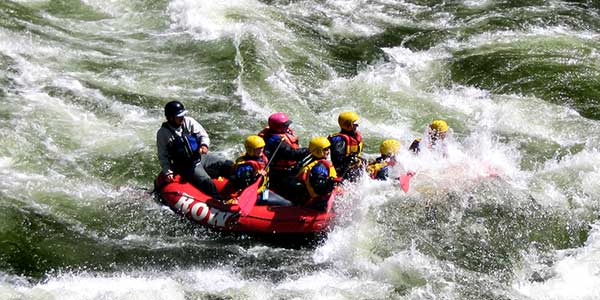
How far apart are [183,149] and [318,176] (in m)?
1.72

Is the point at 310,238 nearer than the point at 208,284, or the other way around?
the point at 208,284

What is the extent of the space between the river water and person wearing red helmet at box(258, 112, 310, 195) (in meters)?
0.86

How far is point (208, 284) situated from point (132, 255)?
1023 mm

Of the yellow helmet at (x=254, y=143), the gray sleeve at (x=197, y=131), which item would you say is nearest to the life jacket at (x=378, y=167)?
the yellow helmet at (x=254, y=143)

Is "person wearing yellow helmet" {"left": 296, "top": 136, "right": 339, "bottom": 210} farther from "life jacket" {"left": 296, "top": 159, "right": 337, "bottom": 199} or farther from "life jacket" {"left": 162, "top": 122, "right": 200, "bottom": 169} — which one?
"life jacket" {"left": 162, "top": 122, "right": 200, "bottom": 169}

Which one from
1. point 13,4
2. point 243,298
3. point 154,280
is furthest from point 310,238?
point 13,4

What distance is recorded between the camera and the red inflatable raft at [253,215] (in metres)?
7.63

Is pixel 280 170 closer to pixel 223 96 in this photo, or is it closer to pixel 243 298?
pixel 243 298

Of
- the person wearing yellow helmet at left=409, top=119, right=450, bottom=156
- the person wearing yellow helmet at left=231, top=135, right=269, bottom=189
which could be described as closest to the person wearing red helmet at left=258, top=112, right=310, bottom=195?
the person wearing yellow helmet at left=231, top=135, right=269, bottom=189

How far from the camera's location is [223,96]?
1125 cm

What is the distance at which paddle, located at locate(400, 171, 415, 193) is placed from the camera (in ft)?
26.9

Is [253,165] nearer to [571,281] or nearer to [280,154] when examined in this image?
[280,154]

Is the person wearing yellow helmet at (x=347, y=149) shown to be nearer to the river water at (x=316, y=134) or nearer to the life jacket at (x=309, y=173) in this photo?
the river water at (x=316, y=134)

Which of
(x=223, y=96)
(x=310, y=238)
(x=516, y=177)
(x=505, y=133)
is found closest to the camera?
(x=310, y=238)
